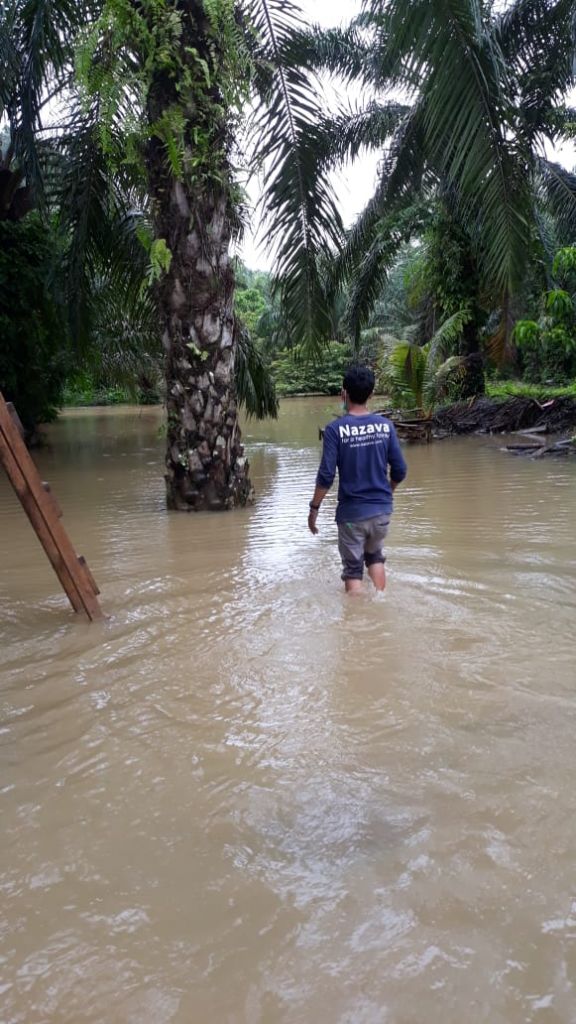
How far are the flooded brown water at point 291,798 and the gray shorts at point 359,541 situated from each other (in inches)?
8.9

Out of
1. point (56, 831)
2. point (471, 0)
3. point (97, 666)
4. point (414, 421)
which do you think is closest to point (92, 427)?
point (414, 421)

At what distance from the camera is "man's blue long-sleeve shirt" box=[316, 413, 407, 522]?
5238 mm

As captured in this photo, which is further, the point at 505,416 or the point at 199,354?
the point at 505,416

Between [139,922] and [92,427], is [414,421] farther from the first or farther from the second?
[139,922]

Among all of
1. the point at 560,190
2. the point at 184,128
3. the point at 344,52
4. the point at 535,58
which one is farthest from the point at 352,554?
the point at 344,52

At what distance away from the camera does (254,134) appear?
8680mm

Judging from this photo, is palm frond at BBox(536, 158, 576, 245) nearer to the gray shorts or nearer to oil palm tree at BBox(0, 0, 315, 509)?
A: oil palm tree at BBox(0, 0, 315, 509)

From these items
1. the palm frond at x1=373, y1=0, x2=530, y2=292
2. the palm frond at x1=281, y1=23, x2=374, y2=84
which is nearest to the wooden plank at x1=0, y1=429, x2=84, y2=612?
the palm frond at x1=373, y1=0, x2=530, y2=292

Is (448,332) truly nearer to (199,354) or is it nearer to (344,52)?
(344,52)

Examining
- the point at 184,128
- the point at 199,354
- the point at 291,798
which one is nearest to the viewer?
the point at 291,798

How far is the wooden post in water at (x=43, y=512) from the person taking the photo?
480 cm

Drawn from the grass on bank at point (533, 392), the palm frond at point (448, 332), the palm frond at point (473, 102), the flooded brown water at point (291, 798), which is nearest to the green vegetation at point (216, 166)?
the palm frond at point (473, 102)

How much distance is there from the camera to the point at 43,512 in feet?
16.4

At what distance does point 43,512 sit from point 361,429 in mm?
2020
